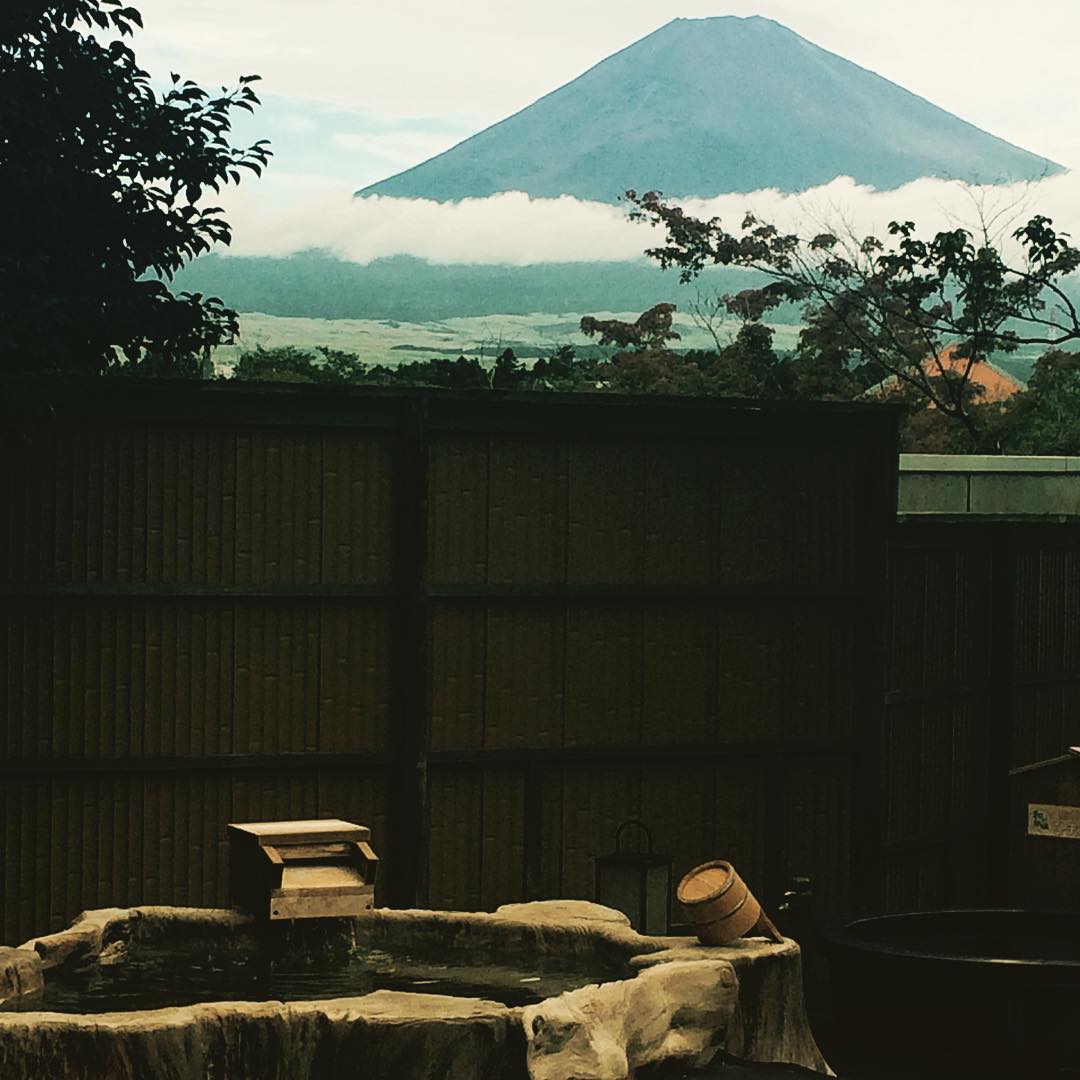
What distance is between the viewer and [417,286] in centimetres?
16900

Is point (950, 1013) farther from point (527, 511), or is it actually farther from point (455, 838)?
point (527, 511)

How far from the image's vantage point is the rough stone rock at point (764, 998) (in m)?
8.05

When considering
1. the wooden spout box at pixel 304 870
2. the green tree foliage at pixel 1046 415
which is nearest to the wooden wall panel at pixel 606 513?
the wooden spout box at pixel 304 870

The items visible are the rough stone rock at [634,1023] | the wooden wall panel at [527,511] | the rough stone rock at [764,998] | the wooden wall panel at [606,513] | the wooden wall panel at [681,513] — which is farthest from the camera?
the wooden wall panel at [681,513]

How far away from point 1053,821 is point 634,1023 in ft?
10.1

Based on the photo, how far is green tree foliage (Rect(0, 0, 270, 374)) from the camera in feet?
36.6

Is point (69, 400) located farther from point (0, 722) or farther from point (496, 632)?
Answer: point (496, 632)

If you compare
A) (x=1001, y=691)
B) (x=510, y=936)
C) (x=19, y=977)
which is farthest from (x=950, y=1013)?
(x=1001, y=691)

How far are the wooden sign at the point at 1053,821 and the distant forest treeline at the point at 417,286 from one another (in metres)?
154

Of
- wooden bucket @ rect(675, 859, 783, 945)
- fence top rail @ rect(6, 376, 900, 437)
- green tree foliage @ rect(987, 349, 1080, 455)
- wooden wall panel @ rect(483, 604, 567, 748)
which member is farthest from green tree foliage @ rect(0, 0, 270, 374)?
green tree foliage @ rect(987, 349, 1080, 455)

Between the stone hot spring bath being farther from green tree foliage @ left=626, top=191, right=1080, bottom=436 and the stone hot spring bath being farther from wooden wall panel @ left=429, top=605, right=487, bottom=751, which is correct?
green tree foliage @ left=626, top=191, right=1080, bottom=436

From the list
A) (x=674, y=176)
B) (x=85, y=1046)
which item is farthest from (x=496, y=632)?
(x=674, y=176)

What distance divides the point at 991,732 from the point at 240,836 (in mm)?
6394

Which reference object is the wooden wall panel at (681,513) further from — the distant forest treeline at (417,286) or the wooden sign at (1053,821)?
the distant forest treeline at (417,286)
